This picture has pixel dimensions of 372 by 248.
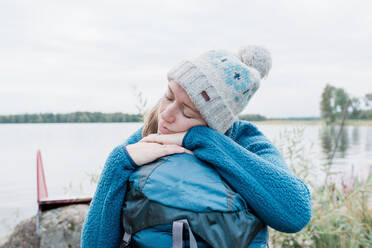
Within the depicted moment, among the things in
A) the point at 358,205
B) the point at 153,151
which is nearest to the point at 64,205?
the point at 153,151

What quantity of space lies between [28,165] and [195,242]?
15160 mm

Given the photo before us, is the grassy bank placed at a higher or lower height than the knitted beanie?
lower

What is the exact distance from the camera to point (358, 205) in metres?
4.19

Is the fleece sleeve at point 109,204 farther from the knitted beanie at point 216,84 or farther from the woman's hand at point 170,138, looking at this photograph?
the knitted beanie at point 216,84

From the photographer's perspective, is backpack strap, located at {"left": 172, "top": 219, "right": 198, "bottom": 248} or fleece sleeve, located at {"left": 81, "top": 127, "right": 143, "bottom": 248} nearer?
backpack strap, located at {"left": 172, "top": 219, "right": 198, "bottom": 248}

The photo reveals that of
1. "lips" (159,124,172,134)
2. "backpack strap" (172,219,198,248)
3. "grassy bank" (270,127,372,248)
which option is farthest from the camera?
"grassy bank" (270,127,372,248)

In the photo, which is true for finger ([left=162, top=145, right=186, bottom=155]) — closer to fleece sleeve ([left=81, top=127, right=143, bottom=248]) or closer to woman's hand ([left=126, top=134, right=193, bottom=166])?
woman's hand ([left=126, top=134, right=193, bottom=166])

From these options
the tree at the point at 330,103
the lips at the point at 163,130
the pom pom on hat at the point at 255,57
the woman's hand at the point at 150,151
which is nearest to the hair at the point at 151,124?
the lips at the point at 163,130

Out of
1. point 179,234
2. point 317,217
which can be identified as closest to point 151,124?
point 179,234

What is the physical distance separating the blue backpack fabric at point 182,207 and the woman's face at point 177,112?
0.18 meters

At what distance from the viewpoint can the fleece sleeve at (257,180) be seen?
4.08 ft

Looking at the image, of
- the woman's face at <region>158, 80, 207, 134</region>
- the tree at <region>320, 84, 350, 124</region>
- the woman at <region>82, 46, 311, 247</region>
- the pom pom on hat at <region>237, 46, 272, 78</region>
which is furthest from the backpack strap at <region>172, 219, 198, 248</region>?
the tree at <region>320, 84, 350, 124</region>

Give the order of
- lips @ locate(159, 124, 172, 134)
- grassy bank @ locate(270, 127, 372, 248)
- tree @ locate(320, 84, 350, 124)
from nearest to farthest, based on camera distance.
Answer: lips @ locate(159, 124, 172, 134), grassy bank @ locate(270, 127, 372, 248), tree @ locate(320, 84, 350, 124)

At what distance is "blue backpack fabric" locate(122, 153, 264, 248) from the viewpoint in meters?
1.13
